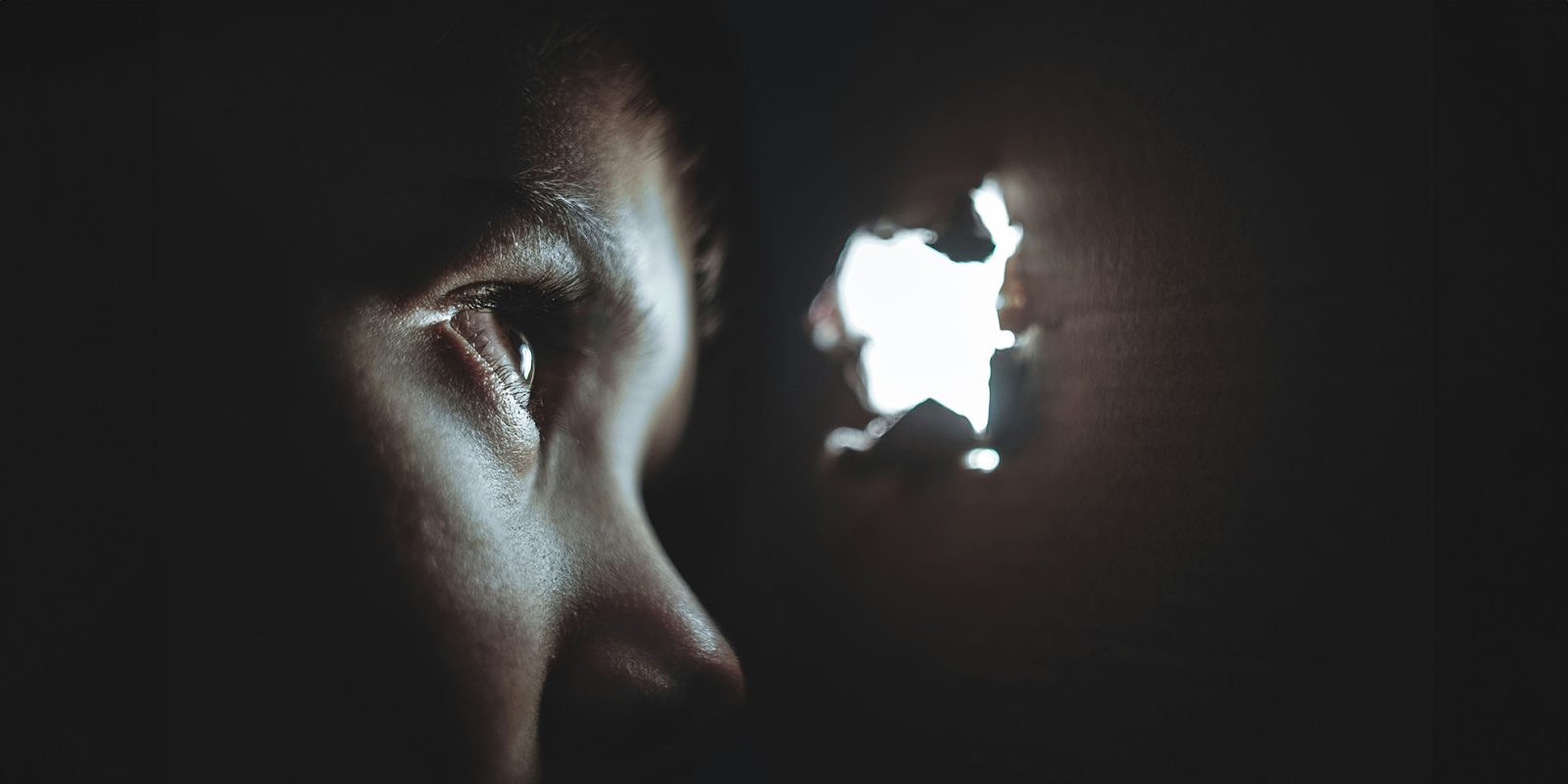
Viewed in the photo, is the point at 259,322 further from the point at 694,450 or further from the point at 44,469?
the point at 694,450

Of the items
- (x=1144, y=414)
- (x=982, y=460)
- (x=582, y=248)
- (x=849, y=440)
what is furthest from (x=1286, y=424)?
(x=582, y=248)

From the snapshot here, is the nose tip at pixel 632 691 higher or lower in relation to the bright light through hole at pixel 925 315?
lower

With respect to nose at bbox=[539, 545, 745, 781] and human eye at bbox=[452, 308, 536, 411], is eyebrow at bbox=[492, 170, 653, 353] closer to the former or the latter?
human eye at bbox=[452, 308, 536, 411]

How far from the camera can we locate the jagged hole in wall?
613mm

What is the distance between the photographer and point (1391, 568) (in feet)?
1.46

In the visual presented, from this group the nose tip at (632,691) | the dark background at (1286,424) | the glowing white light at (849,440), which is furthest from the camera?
the glowing white light at (849,440)

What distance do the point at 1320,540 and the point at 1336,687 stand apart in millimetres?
83

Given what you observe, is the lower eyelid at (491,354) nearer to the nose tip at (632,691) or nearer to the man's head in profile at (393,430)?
the man's head in profile at (393,430)

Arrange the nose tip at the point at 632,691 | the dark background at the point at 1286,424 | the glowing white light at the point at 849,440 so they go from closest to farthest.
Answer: the dark background at the point at 1286,424, the nose tip at the point at 632,691, the glowing white light at the point at 849,440

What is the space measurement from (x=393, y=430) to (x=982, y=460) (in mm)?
415

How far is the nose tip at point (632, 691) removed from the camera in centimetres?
52

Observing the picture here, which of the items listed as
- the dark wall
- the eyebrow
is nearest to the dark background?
the dark wall

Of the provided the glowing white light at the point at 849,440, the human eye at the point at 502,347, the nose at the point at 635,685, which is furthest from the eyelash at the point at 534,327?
the glowing white light at the point at 849,440

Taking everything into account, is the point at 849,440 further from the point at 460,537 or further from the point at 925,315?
the point at 460,537
